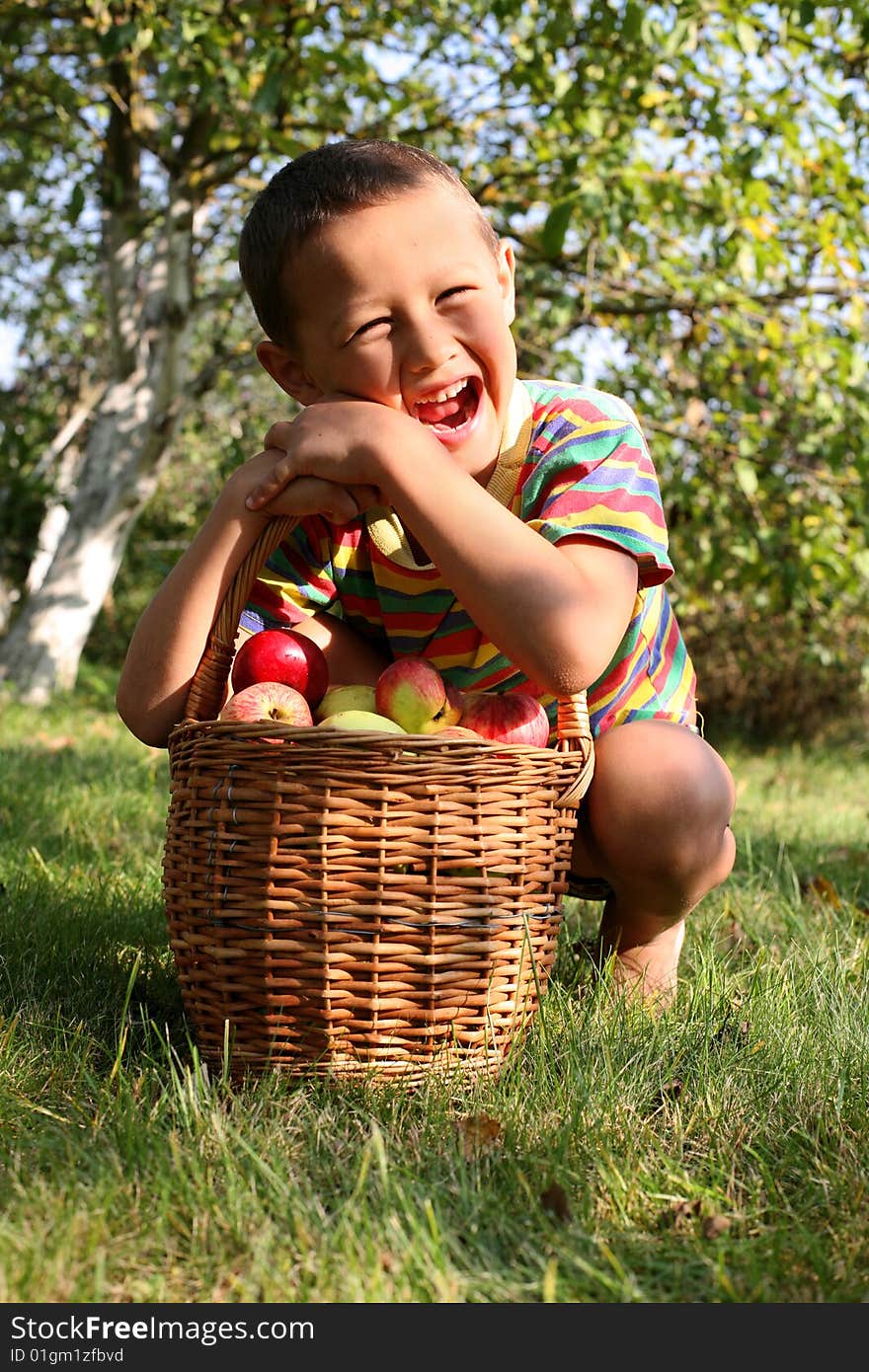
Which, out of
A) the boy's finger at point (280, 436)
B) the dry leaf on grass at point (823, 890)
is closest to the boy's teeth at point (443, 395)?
the boy's finger at point (280, 436)

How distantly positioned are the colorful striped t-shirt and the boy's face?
0.37ft

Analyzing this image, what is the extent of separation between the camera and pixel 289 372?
82.1 inches

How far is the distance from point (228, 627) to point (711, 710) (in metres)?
6.68

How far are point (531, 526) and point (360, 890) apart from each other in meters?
0.60

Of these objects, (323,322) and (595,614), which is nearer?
(595,614)

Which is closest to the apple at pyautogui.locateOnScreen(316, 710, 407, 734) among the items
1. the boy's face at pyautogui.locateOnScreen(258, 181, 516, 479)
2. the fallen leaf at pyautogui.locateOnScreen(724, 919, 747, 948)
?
the boy's face at pyautogui.locateOnScreen(258, 181, 516, 479)

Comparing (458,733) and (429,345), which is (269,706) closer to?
(458,733)

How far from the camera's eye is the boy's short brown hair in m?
1.88

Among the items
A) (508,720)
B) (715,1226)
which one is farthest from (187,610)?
(715,1226)

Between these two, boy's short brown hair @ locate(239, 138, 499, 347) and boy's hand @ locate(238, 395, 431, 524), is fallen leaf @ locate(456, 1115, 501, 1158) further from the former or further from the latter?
boy's short brown hair @ locate(239, 138, 499, 347)

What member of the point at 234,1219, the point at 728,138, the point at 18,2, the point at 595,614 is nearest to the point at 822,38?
the point at 728,138

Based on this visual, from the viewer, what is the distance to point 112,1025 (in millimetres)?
1886
